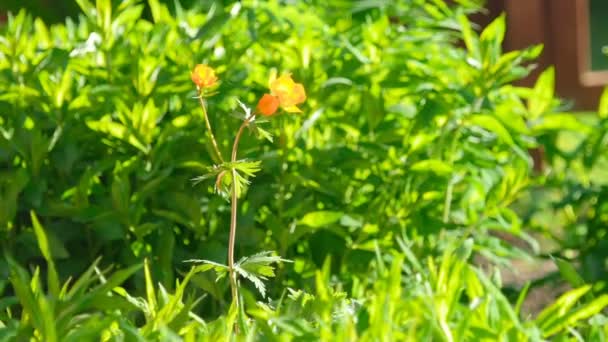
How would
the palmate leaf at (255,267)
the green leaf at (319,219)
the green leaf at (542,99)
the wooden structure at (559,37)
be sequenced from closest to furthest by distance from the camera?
the palmate leaf at (255,267), the green leaf at (319,219), the green leaf at (542,99), the wooden structure at (559,37)

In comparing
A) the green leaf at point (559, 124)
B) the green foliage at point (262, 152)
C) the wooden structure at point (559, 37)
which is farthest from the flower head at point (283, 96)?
the wooden structure at point (559, 37)

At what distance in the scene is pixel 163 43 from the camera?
3262 mm

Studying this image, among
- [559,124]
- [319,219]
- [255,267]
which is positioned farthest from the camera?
[559,124]

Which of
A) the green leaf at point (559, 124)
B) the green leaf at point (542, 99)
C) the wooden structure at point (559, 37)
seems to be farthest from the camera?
the wooden structure at point (559, 37)

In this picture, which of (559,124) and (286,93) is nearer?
(286,93)

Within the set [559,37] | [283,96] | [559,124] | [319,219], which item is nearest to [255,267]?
[283,96]

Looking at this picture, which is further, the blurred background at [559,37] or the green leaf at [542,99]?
the blurred background at [559,37]

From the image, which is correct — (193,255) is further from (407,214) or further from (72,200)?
(407,214)

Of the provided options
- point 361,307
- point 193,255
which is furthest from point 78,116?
point 361,307

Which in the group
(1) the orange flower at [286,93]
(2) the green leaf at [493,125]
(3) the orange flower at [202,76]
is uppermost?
(3) the orange flower at [202,76]

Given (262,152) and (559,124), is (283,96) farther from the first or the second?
(559,124)

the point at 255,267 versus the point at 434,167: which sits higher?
the point at 255,267

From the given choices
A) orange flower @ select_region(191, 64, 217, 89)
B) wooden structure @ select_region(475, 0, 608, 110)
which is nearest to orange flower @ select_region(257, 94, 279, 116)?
orange flower @ select_region(191, 64, 217, 89)

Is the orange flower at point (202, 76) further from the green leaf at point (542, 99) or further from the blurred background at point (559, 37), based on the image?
the blurred background at point (559, 37)
